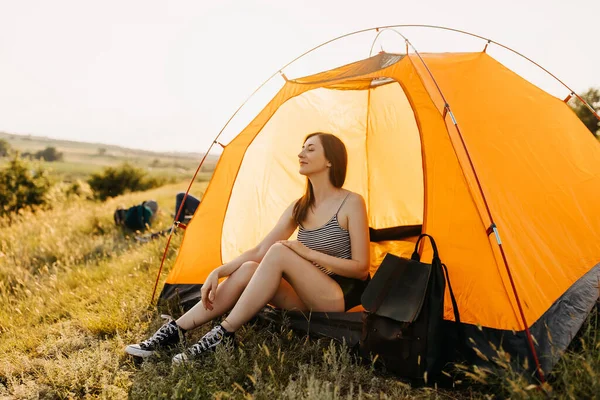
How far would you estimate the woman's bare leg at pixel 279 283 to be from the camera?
121 inches

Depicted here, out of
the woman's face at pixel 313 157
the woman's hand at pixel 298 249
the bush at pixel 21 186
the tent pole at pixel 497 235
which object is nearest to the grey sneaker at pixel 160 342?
the woman's hand at pixel 298 249

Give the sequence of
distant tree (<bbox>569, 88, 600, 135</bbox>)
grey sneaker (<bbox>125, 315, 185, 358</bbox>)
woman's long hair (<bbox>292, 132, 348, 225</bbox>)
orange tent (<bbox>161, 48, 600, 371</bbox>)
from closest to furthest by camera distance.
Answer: orange tent (<bbox>161, 48, 600, 371</bbox>) → grey sneaker (<bbox>125, 315, 185, 358</bbox>) → woman's long hair (<bbox>292, 132, 348, 225</bbox>) → distant tree (<bbox>569, 88, 600, 135</bbox>)

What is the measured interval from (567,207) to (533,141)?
537mm

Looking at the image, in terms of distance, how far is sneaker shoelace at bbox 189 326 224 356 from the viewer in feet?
9.86

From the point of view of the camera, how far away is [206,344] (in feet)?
9.92

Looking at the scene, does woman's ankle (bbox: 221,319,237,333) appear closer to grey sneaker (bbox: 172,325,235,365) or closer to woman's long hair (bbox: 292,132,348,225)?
grey sneaker (bbox: 172,325,235,365)

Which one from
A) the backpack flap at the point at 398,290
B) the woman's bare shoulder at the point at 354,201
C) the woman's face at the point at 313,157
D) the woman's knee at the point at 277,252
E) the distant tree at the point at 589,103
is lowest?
the backpack flap at the point at 398,290

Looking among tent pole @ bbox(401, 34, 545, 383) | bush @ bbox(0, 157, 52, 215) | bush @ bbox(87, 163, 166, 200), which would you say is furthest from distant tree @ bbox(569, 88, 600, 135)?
bush @ bbox(87, 163, 166, 200)

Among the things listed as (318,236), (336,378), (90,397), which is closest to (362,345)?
(336,378)

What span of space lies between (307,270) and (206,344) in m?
0.75

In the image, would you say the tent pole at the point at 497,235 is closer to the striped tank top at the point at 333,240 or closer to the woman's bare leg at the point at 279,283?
the striped tank top at the point at 333,240

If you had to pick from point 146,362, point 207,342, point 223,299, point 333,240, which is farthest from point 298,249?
point 146,362

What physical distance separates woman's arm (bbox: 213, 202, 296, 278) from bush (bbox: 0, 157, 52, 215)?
11.4 meters

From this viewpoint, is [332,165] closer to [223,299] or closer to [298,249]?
[298,249]
